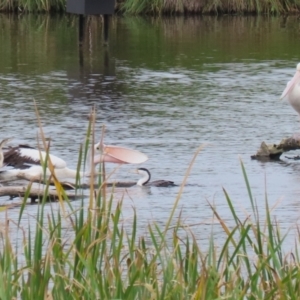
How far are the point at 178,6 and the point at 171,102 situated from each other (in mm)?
14508

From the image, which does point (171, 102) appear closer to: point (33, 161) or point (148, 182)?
point (148, 182)

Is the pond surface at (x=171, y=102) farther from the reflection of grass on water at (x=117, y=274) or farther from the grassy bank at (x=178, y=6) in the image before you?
the grassy bank at (x=178, y=6)

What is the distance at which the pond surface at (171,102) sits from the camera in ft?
25.2

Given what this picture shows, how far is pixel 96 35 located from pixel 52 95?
345 inches

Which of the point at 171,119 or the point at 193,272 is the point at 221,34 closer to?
the point at 171,119

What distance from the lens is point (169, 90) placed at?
13.5 meters

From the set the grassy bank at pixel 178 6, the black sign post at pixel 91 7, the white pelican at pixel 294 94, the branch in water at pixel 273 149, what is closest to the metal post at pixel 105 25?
the black sign post at pixel 91 7

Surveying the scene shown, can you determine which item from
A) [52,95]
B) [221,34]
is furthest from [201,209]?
[221,34]

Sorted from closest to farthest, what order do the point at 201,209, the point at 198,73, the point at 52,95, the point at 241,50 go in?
the point at 201,209, the point at 52,95, the point at 198,73, the point at 241,50

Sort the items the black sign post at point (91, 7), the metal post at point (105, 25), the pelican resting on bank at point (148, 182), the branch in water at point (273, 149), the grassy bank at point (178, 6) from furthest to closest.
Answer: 1. the grassy bank at point (178, 6)
2. the metal post at point (105, 25)
3. the black sign post at point (91, 7)
4. the branch in water at point (273, 149)
5. the pelican resting on bank at point (148, 182)

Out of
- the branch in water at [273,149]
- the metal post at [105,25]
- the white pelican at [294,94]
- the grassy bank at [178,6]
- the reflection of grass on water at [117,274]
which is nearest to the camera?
the reflection of grass on water at [117,274]

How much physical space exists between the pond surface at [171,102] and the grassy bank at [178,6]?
373cm

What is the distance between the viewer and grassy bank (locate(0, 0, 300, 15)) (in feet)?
87.0

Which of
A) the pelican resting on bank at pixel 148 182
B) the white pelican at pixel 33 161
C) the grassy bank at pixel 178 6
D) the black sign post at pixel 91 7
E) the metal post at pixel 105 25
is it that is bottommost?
the grassy bank at pixel 178 6
